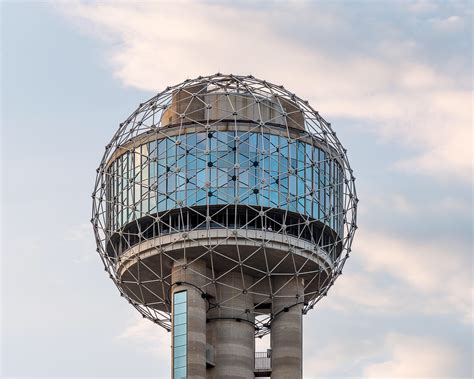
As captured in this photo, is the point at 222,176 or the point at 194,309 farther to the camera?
the point at 222,176

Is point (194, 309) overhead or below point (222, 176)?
below

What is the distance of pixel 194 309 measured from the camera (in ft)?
415

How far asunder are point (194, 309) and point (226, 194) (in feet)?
29.6

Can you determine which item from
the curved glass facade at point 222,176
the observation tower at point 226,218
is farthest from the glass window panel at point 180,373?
the curved glass facade at point 222,176

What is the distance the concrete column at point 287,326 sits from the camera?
129m

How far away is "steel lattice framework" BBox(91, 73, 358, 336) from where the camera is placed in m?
127

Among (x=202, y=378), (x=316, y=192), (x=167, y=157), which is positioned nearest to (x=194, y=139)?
(x=167, y=157)

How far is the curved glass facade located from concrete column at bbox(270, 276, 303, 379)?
595cm

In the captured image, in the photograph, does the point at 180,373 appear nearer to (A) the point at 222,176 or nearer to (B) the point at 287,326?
(B) the point at 287,326

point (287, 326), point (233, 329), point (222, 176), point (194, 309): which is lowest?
point (233, 329)

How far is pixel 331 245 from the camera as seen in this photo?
13088cm

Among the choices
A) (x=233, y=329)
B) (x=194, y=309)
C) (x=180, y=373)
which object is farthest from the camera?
(x=233, y=329)

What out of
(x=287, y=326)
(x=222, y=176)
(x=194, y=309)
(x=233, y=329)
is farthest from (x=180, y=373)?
(x=222, y=176)

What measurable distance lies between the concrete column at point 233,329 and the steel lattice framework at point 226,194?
19.5 inches
